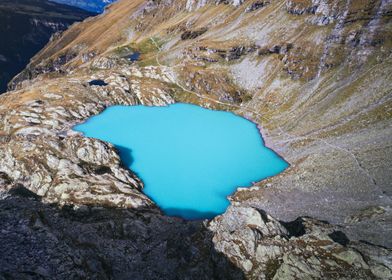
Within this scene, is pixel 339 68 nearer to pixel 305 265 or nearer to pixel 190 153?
pixel 190 153

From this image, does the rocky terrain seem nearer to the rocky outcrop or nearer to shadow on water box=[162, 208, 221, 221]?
the rocky outcrop

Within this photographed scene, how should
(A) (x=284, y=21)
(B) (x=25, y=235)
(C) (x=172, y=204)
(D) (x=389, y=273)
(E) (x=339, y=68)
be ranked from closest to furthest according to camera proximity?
(D) (x=389, y=273) < (B) (x=25, y=235) < (C) (x=172, y=204) < (E) (x=339, y=68) < (A) (x=284, y=21)

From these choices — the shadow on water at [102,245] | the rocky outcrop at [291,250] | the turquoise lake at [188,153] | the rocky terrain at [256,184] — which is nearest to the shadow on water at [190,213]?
the turquoise lake at [188,153]

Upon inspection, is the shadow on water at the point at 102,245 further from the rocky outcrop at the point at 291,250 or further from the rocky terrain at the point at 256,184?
the rocky outcrop at the point at 291,250

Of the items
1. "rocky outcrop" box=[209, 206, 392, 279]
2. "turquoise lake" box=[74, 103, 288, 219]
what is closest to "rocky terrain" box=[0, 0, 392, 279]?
"rocky outcrop" box=[209, 206, 392, 279]

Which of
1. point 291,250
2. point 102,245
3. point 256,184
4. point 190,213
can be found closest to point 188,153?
point 256,184

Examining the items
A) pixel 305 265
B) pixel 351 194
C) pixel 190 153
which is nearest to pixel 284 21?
pixel 190 153
